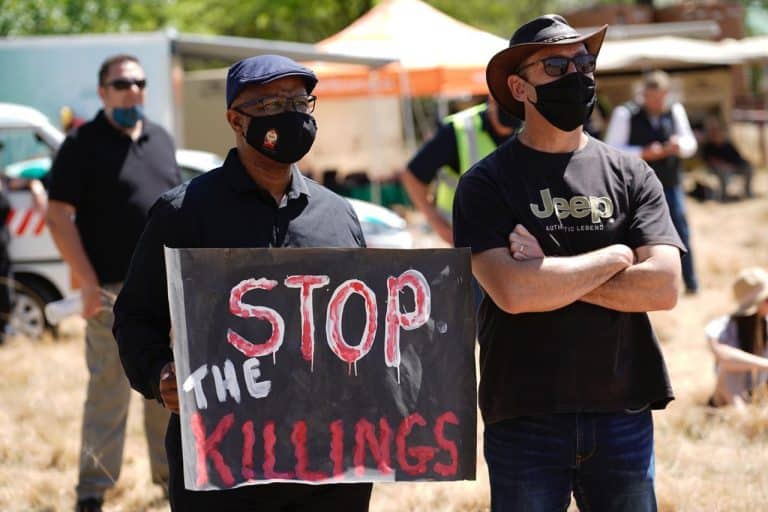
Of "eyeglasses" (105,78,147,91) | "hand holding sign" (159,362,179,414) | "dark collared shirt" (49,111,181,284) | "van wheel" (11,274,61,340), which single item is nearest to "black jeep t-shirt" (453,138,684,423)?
"hand holding sign" (159,362,179,414)

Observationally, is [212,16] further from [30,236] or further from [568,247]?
[568,247]

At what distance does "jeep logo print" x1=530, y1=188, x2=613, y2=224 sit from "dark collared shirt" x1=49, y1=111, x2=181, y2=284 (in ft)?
9.22

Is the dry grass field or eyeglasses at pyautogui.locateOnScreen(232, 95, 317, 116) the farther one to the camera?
the dry grass field

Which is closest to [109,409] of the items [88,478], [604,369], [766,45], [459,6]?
[88,478]

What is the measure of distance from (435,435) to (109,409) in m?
2.86

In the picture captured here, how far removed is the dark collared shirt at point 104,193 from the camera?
5.61 meters

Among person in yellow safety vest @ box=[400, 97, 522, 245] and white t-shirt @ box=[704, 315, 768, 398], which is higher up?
person in yellow safety vest @ box=[400, 97, 522, 245]

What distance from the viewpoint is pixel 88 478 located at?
5699mm

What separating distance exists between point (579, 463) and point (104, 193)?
3.11 metres

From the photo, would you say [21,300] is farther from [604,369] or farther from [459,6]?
[459,6]

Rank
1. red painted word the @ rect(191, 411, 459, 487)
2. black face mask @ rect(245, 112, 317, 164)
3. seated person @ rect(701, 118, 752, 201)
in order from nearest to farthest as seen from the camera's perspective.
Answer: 1. red painted word the @ rect(191, 411, 459, 487)
2. black face mask @ rect(245, 112, 317, 164)
3. seated person @ rect(701, 118, 752, 201)

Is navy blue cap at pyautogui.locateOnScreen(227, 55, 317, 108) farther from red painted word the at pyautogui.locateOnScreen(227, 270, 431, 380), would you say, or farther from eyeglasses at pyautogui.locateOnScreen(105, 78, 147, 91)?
eyeglasses at pyautogui.locateOnScreen(105, 78, 147, 91)

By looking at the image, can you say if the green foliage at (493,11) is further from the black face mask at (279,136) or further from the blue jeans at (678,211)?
the black face mask at (279,136)

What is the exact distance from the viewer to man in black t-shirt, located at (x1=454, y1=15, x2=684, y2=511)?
3.28 meters
